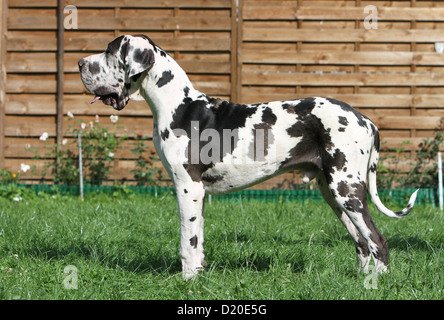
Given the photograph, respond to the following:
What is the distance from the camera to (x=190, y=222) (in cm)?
314

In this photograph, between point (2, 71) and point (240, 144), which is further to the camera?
point (2, 71)

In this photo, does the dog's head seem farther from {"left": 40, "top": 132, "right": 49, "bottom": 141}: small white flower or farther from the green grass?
{"left": 40, "top": 132, "right": 49, "bottom": 141}: small white flower

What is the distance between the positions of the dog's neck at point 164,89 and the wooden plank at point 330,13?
4068 mm

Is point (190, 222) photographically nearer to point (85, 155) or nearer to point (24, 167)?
point (85, 155)

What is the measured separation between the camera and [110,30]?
281 inches

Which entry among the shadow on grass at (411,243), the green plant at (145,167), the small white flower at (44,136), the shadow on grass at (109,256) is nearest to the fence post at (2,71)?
the small white flower at (44,136)

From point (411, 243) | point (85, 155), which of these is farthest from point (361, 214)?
point (85, 155)

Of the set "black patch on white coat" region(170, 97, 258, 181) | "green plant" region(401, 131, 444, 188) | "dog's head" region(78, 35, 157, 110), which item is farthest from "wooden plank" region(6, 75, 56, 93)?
"green plant" region(401, 131, 444, 188)

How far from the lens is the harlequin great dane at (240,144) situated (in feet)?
10.3

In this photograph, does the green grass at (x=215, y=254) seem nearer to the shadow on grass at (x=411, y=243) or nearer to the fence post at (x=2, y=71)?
the shadow on grass at (x=411, y=243)

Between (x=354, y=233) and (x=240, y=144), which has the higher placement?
(x=240, y=144)

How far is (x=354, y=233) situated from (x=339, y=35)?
4354 millimetres

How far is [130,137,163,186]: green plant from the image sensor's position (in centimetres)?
685

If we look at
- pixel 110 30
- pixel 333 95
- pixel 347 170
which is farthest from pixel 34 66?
pixel 347 170
